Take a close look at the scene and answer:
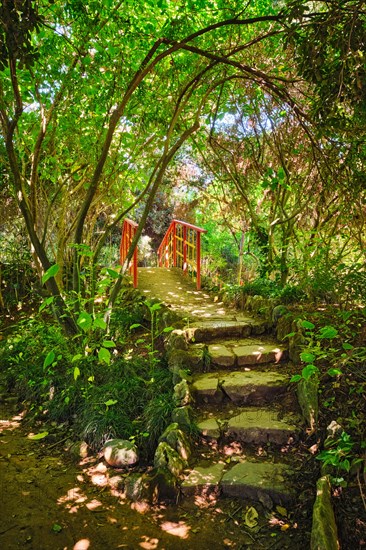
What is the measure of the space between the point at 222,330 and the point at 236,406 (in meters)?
1.27

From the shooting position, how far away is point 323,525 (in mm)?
2381

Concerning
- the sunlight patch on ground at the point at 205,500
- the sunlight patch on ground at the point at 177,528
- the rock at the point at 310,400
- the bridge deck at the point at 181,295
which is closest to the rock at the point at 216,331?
the bridge deck at the point at 181,295

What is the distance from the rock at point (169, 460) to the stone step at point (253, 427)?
1.27 feet

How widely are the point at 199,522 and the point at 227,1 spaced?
543 cm

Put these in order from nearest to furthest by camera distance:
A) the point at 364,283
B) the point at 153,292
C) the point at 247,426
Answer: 1. the point at 247,426
2. the point at 364,283
3. the point at 153,292

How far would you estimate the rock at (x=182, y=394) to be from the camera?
393 centimetres

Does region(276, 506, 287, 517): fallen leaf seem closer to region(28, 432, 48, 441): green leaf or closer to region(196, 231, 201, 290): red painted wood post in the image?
region(28, 432, 48, 441): green leaf

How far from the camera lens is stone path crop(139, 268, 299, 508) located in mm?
3086

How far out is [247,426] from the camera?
360 cm

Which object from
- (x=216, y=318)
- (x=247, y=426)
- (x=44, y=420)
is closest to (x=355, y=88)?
(x=247, y=426)

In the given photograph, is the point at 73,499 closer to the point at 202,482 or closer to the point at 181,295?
the point at 202,482

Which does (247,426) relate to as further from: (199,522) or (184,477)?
(199,522)

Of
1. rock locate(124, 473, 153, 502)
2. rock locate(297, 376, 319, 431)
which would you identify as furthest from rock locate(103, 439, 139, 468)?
rock locate(297, 376, 319, 431)

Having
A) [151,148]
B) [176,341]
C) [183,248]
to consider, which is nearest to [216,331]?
[176,341]
